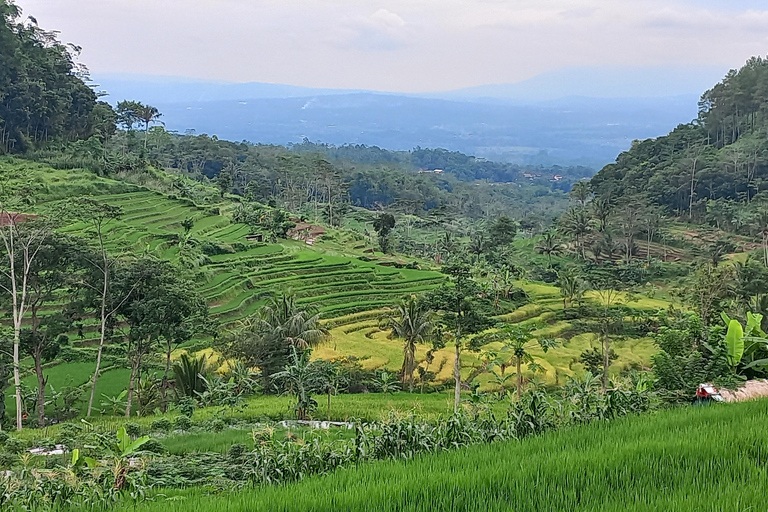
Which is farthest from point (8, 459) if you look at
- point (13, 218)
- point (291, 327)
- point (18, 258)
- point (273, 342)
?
point (291, 327)

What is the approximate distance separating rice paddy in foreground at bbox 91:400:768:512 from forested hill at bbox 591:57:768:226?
46525 mm

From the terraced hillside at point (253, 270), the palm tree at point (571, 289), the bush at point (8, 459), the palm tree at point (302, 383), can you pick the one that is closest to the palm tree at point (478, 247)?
the terraced hillside at point (253, 270)

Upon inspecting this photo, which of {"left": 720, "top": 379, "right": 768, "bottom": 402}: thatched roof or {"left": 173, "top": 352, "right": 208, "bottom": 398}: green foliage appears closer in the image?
{"left": 720, "top": 379, "right": 768, "bottom": 402}: thatched roof

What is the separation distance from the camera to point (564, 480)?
375 cm

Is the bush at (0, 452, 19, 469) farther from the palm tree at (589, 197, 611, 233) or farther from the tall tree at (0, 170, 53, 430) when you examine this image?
the palm tree at (589, 197, 611, 233)

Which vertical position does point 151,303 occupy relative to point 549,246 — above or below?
above

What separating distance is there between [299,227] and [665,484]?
40540mm

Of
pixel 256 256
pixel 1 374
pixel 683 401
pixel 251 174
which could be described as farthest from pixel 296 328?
pixel 251 174

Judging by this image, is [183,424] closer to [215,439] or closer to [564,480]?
[215,439]

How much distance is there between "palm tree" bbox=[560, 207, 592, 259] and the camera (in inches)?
1726

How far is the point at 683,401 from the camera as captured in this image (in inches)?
264

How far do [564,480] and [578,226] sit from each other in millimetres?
41867

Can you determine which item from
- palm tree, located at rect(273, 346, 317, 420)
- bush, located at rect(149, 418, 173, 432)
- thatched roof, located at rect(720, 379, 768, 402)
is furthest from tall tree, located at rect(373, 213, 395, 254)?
thatched roof, located at rect(720, 379, 768, 402)

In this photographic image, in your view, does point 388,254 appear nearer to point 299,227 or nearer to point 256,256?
point 299,227
